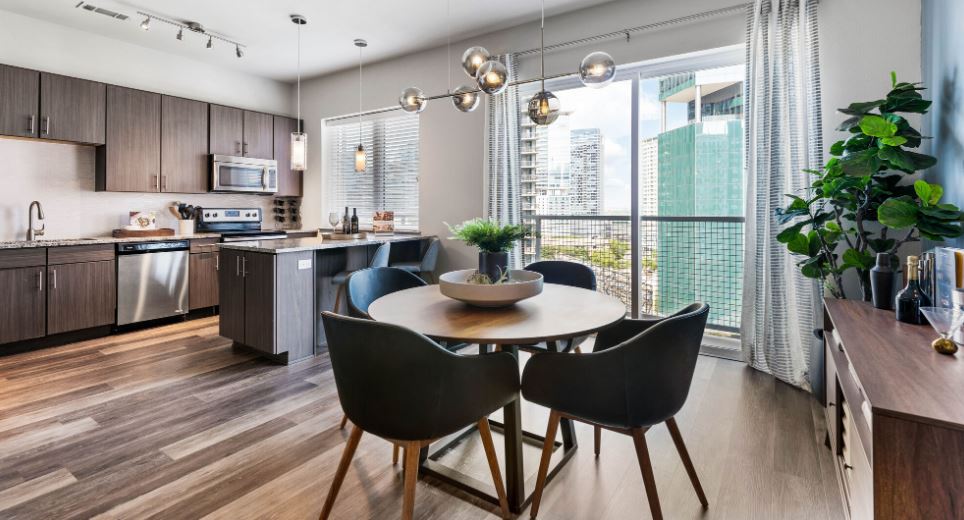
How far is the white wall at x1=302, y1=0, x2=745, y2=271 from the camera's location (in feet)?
11.7

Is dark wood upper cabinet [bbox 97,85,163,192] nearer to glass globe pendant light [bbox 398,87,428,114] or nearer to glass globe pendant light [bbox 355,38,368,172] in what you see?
glass globe pendant light [bbox 355,38,368,172]

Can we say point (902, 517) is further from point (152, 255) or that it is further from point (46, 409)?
point (152, 255)

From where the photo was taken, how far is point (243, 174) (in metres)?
5.42

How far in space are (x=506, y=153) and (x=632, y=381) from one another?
3.08 m

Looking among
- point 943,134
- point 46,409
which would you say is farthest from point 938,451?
point 46,409

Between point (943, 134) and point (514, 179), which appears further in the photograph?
point (514, 179)

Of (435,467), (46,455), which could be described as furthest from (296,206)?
(435,467)

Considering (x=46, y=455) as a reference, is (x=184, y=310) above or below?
above

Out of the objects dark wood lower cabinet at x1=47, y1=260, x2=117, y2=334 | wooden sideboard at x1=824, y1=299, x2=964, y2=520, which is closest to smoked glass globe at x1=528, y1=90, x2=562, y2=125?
wooden sideboard at x1=824, y1=299, x2=964, y2=520

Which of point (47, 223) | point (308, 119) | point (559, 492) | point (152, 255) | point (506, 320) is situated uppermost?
point (308, 119)

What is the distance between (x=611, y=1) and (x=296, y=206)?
4.57 meters

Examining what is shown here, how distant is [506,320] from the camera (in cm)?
180

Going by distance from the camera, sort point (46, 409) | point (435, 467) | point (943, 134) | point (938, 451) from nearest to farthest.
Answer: point (938, 451) < point (435, 467) < point (943, 134) < point (46, 409)

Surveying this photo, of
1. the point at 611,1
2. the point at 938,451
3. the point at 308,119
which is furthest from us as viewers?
the point at 308,119
